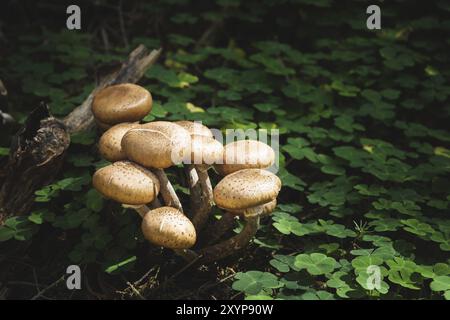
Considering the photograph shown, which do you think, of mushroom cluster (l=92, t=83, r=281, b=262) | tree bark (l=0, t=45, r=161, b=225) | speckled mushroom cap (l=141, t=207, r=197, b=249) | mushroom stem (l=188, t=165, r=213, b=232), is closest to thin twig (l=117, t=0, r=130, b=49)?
tree bark (l=0, t=45, r=161, b=225)

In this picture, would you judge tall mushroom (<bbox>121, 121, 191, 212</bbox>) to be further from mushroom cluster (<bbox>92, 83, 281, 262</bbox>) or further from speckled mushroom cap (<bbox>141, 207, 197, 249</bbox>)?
speckled mushroom cap (<bbox>141, 207, 197, 249</bbox>)

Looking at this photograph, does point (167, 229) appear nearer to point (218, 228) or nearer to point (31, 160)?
point (218, 228)

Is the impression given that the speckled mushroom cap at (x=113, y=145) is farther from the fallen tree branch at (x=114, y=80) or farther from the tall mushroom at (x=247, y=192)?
the fallen tree branch at (x=114, y=80)

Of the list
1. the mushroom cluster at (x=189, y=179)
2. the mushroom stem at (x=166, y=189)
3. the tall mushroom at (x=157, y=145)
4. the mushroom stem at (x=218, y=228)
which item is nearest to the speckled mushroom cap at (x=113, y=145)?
the mushroom cluster at (x=189, y=179)
